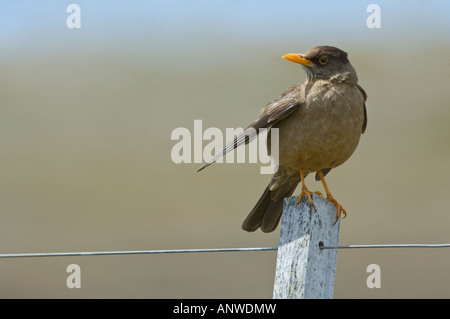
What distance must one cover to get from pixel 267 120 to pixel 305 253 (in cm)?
166

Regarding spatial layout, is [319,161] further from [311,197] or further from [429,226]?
[429,226]

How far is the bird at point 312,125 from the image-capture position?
5.34 metres

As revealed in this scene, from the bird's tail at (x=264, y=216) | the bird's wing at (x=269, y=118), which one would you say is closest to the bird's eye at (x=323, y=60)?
the bird's wing at (x=269, y=118)

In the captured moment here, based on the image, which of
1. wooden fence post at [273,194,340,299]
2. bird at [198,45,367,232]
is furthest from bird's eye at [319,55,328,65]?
wooden fence post at [273,194,340,299]

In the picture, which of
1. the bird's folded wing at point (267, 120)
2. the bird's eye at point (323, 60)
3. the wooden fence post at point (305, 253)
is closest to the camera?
the wooden fence post at point (305, 253)

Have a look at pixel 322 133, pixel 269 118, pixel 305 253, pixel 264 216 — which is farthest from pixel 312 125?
pixel 305 253

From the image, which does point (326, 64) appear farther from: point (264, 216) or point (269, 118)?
point (264, 216)

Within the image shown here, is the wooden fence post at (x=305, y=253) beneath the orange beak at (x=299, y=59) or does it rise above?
beneath

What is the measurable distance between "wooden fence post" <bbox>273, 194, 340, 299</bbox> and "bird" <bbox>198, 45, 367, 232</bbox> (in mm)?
985

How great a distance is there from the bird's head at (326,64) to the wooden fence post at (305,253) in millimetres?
1695

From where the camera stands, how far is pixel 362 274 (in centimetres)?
1167

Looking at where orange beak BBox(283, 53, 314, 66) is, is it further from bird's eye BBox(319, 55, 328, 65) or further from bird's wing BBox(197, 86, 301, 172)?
bird's wing BBox(197, 86, 301, 172)

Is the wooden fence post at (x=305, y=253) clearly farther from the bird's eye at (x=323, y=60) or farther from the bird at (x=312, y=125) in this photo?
the bird's eye at (x=323, y=60)

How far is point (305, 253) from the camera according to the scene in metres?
4.01
